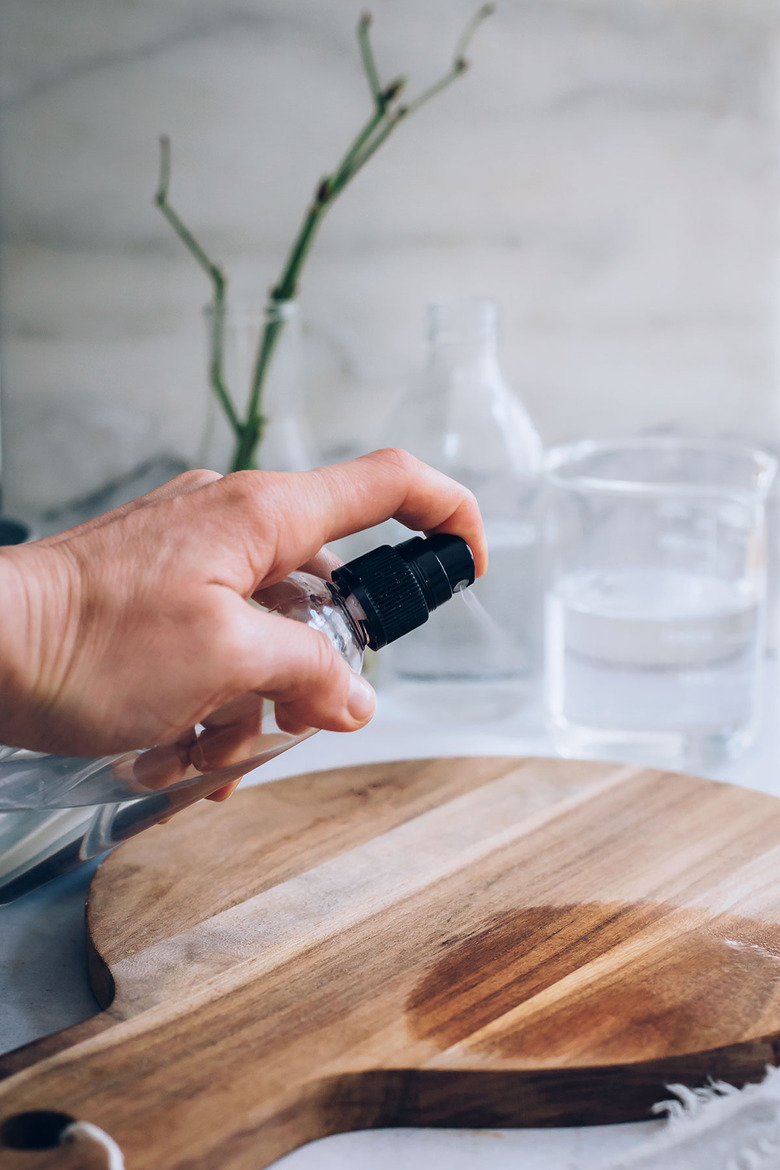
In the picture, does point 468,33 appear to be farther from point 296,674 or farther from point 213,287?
point 296,674

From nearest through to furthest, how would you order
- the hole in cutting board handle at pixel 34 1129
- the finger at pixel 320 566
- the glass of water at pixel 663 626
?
the hole in cutting board handle at pixel 34 1129
the finger at pixel 320 566
the glass of water at pixel 663 626

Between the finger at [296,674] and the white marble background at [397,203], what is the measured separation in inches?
23.1


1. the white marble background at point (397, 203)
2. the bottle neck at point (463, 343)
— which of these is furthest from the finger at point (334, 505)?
the white marble background at point (397, 203)

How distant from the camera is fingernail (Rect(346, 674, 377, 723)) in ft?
1.63

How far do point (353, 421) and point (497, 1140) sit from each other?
0.73 meters

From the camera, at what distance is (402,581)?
0.51 m

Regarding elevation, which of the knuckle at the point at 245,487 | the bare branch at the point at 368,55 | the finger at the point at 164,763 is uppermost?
the bare branch at the point at 368,55

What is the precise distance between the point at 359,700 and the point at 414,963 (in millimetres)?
139

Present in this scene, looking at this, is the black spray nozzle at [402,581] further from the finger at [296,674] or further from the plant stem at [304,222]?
the plant stem at [304,222]

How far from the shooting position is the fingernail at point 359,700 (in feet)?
1.63

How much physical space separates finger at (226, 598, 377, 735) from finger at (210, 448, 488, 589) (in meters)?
0.03

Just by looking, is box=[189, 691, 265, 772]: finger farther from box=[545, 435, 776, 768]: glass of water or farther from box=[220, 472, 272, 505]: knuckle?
box=[545, 435, 776, 768]: glass of water

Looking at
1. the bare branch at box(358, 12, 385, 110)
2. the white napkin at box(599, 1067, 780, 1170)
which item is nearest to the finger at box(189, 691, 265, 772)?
the white napkin at box(599, 1067, 780, 1170)

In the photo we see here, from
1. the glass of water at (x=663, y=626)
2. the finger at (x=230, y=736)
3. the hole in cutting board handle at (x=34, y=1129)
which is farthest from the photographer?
the glass of water at (x=663, y=626)
